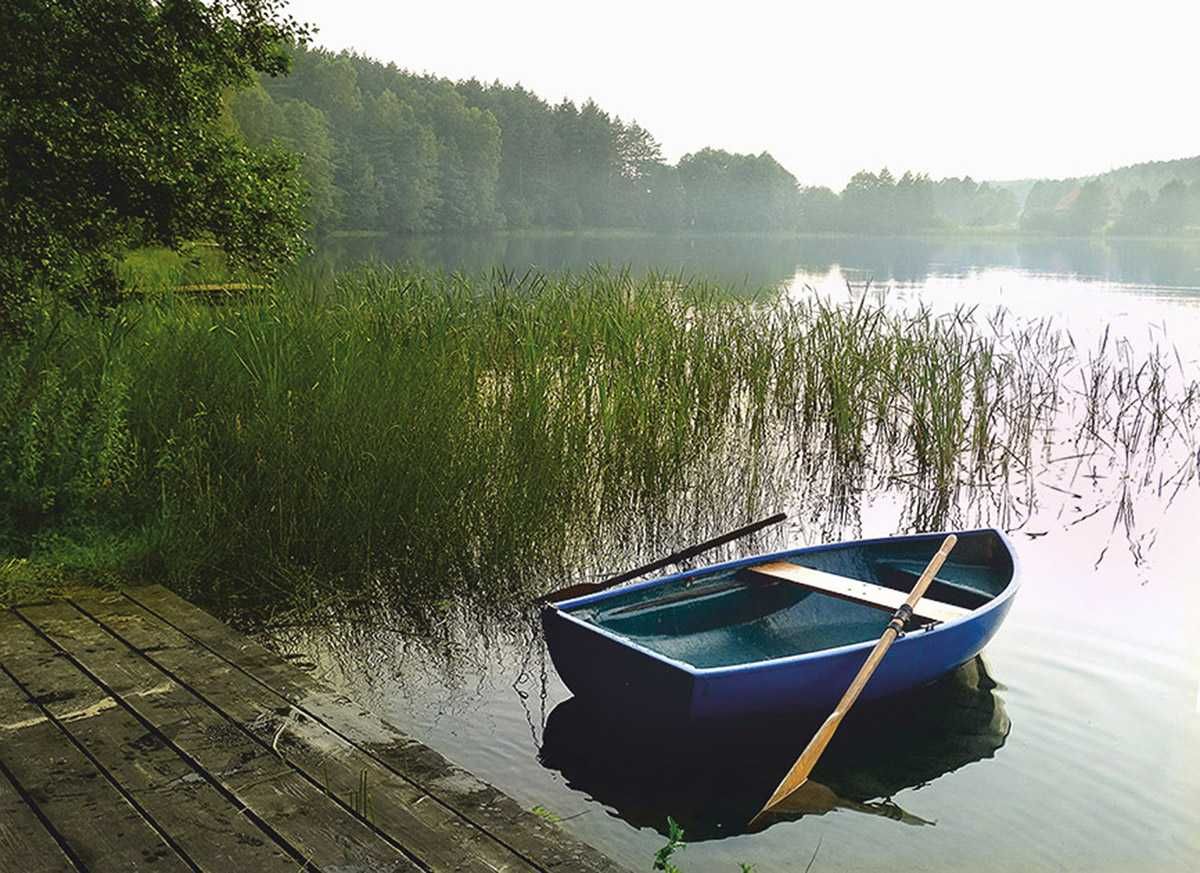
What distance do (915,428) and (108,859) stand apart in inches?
274

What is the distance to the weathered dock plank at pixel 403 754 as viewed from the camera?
2.53m

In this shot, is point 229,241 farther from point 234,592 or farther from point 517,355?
point 517,355

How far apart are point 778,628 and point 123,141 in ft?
11.3

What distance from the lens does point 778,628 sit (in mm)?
4898

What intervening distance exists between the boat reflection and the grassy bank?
1.40m

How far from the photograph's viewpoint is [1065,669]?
5.32 meters

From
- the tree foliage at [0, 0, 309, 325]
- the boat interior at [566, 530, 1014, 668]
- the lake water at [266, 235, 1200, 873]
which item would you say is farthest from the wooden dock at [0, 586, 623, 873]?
the tree foliage at [0, 0, 309, 325]

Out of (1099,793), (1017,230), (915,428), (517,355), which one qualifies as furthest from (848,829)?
(1017,230)

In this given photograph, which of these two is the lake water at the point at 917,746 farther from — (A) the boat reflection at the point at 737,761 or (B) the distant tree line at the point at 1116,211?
(B) the distant tree line at the point at 1116,211

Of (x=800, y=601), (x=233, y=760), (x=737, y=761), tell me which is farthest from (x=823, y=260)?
(x=233, y=760)

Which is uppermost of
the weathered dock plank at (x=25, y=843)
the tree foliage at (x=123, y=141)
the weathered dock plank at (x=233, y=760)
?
the tree foliage at (x=123, y=141)

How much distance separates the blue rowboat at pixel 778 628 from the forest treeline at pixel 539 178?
125 feet

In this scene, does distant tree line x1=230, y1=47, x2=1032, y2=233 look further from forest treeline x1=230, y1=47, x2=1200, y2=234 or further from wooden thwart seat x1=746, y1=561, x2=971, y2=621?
wooden thwart seat x1=746, y1=561, x2=971, y2=621

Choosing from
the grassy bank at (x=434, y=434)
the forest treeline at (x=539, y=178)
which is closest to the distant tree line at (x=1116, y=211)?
the forest treeline at (x=539, y=178)
